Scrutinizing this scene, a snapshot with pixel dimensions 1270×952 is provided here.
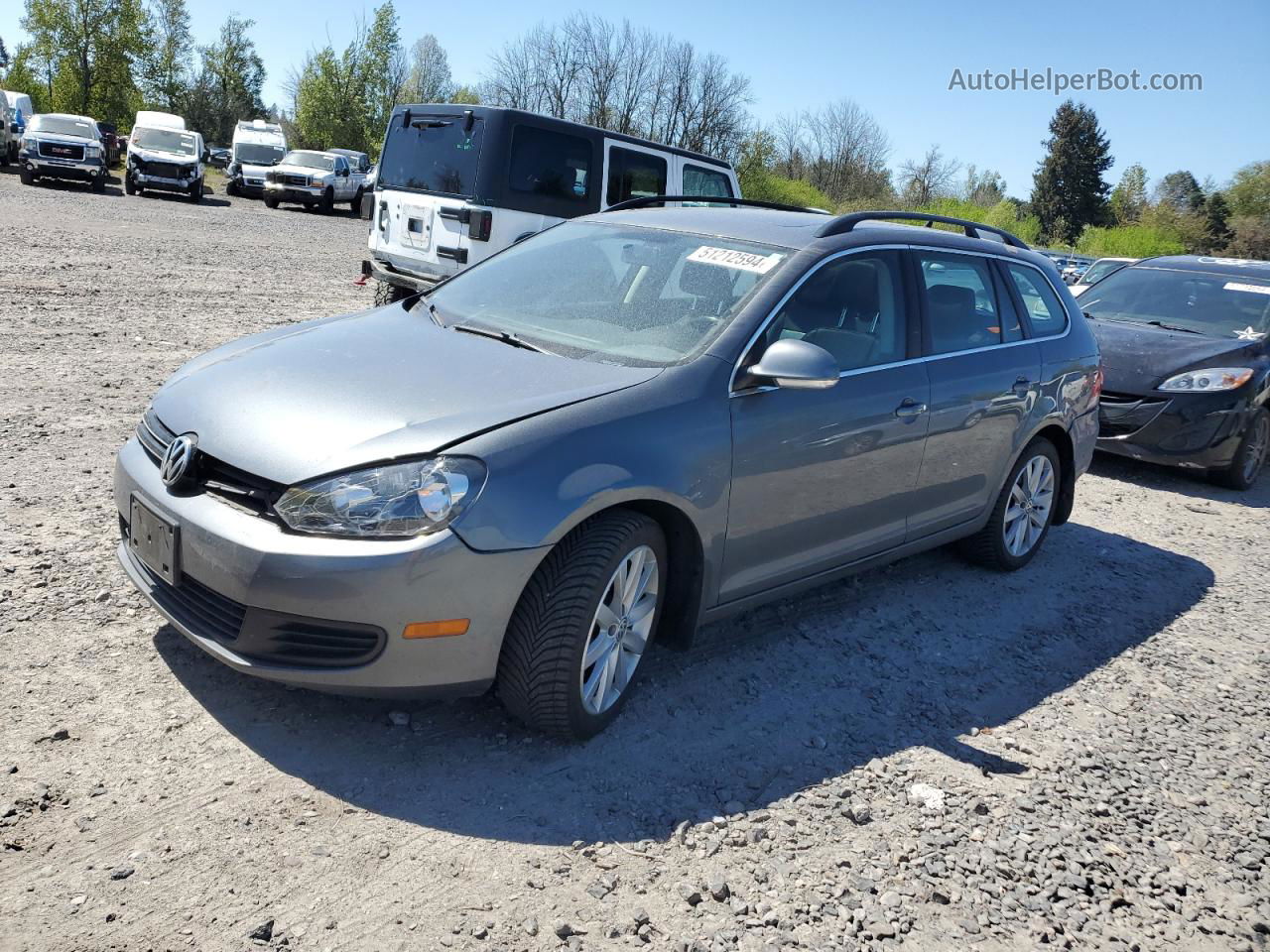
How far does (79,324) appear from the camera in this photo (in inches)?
365

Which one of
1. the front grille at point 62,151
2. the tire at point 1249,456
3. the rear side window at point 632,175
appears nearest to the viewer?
the tire at point 1249,456

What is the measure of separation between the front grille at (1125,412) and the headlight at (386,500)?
21.2 ft

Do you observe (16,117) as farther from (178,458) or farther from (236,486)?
(236,486)

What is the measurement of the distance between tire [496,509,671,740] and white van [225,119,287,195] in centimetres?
3361

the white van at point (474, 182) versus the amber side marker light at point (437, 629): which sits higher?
the white van at point (474, 182)

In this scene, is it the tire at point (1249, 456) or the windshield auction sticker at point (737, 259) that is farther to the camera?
the tire at point (1249, 456)

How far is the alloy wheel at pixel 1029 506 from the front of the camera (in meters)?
5.64

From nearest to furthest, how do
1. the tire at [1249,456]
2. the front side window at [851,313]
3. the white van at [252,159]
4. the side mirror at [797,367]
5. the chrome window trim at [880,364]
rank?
the side mirror at [797,367], the chrome window trim at [880,364], the front side window at [851,313], the tire at [1249,456], the white van at [252,159]

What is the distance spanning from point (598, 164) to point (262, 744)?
8342 mm

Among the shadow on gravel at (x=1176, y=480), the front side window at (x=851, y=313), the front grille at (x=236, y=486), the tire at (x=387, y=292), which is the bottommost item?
the shadow on gravel at (x=1176, y=480)

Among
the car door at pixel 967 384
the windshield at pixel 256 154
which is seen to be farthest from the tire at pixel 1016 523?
the windshield at pixel 256 154

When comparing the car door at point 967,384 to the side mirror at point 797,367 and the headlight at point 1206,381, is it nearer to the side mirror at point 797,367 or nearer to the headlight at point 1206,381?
the side mirror at point 797,367

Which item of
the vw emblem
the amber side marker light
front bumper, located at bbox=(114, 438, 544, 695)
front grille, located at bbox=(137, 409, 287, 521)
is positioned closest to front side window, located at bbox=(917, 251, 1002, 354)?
front bumper, located at bbox=(114, 438, 544, 695)

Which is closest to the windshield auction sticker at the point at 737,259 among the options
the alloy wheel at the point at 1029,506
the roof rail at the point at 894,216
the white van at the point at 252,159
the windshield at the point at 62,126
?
the roof rail at the point at 894,216
